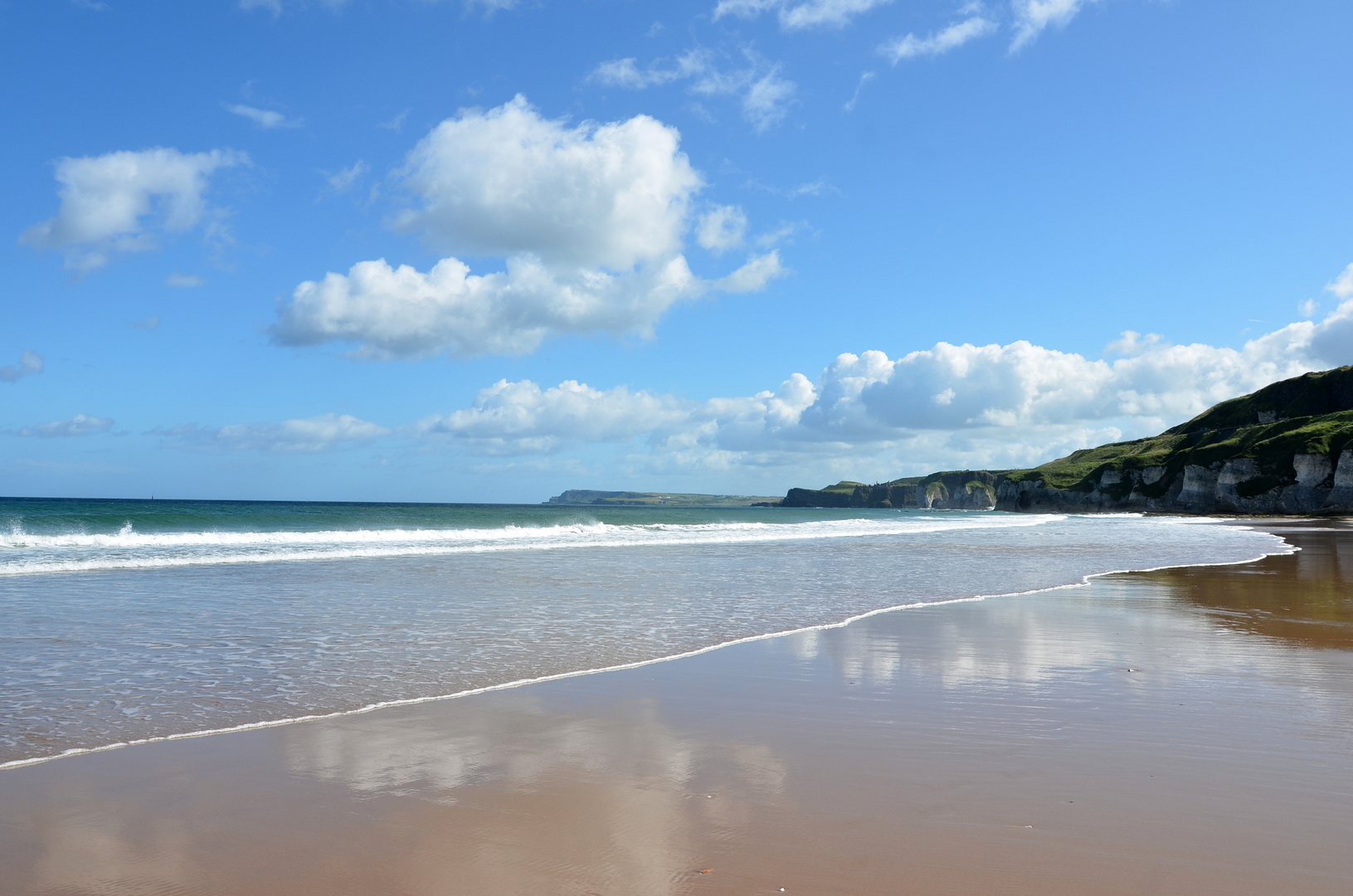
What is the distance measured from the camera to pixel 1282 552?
28.7m

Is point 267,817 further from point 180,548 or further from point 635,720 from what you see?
point 180,548

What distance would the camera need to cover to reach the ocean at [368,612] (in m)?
7.02

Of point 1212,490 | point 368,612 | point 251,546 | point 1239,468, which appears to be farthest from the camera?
point 1212,490

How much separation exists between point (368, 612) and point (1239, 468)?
117 m

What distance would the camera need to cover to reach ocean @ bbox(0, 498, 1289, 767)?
7.02 meters

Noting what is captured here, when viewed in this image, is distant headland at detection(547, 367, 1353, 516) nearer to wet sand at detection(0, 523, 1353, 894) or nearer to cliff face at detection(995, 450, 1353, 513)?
cliff face at detection(995, 450, 1353, 513)

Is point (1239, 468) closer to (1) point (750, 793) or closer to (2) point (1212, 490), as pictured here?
(2) point (1212, 490)

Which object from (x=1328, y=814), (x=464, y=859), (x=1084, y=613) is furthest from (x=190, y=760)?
(x=1084, y=613)

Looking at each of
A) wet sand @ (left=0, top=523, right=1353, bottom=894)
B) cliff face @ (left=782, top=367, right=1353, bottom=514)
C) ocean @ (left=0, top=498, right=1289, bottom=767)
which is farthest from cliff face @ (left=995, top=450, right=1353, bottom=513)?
wet sand @ (left=0, top=523, right=1353, bottom=894)

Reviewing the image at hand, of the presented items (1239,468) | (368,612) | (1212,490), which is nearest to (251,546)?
(368,612)

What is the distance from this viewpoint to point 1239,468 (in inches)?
3981

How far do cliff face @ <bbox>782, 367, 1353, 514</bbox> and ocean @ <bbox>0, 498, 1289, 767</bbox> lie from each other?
255 feet

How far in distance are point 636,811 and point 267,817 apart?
78.1 inches

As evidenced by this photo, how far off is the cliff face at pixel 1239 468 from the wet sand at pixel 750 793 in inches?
3986
